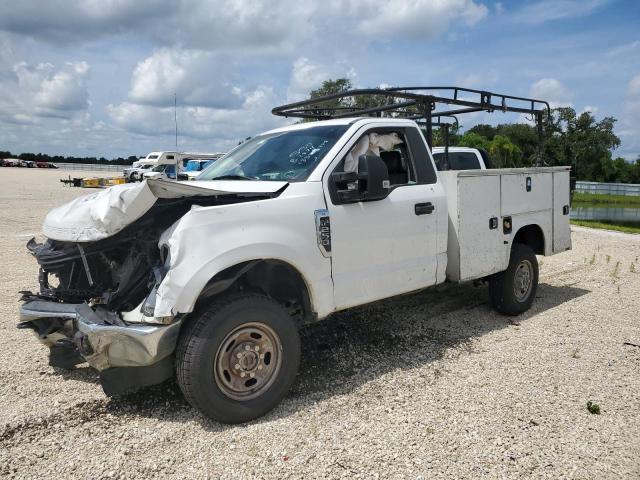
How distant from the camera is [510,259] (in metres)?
6.07

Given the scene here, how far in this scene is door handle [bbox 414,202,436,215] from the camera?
187 inches

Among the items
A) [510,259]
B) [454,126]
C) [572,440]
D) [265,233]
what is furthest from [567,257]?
[265,233]

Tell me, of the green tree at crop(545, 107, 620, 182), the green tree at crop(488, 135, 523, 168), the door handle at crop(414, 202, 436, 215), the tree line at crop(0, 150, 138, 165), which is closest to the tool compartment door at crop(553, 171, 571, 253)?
the door handle at crop(414, 202, 436, 215)

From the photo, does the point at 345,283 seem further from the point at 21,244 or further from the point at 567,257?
the point at 21,244

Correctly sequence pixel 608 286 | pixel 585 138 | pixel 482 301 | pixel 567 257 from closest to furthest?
1. pixel 482 301
2. pixel 608 286
3. pixel 567 257
4. pixel 585 138

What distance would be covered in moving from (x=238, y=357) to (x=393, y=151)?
8.12 feet

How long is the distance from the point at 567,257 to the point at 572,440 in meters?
7.65

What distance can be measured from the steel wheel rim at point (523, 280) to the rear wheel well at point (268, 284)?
3.10m

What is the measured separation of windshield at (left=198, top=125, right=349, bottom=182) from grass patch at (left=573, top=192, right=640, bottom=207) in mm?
39461

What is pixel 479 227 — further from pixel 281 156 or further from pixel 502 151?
pixel 502 151

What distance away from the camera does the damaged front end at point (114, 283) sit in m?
3.38

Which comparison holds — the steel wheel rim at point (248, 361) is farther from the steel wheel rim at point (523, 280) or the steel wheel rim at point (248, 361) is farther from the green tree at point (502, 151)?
the green tree at point (502, 151)

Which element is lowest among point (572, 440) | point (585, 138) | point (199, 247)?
point (572, 440)

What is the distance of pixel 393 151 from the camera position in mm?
4992
